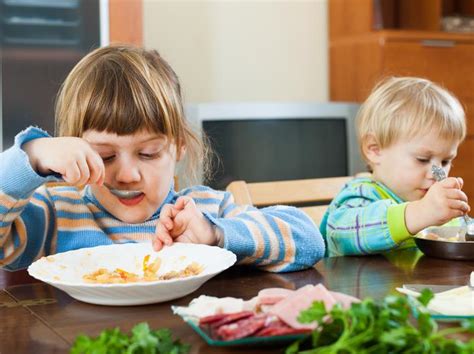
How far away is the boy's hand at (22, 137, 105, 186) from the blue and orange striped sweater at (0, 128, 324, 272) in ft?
0.09

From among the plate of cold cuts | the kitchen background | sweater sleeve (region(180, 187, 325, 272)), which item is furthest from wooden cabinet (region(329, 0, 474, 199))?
the plate of cold cuts

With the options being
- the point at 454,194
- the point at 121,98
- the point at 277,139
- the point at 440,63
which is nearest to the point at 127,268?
the point at 121,98

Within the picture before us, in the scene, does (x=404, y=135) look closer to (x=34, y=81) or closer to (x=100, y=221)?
(x=100, y=221)

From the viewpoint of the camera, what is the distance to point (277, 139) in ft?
10.7

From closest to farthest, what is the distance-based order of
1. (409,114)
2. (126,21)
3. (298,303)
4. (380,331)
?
(380,331) → (298,303) → (409,114) → (126,21)

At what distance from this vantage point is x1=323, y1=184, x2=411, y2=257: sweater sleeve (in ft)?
4.59

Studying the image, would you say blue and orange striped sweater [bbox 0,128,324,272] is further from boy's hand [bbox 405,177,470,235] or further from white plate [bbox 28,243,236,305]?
boy's hand [bbox 405,177,470,235]

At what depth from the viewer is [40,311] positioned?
94 cm

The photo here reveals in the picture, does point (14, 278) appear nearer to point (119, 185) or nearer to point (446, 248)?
point (119, 185)

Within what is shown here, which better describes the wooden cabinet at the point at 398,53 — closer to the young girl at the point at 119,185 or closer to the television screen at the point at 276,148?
the television screen at the point at 276,148

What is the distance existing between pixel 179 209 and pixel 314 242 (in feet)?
0.71

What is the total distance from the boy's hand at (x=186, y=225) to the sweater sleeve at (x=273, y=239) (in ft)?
0.06

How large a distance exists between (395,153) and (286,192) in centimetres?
25

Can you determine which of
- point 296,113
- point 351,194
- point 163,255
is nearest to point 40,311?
point 163,255
